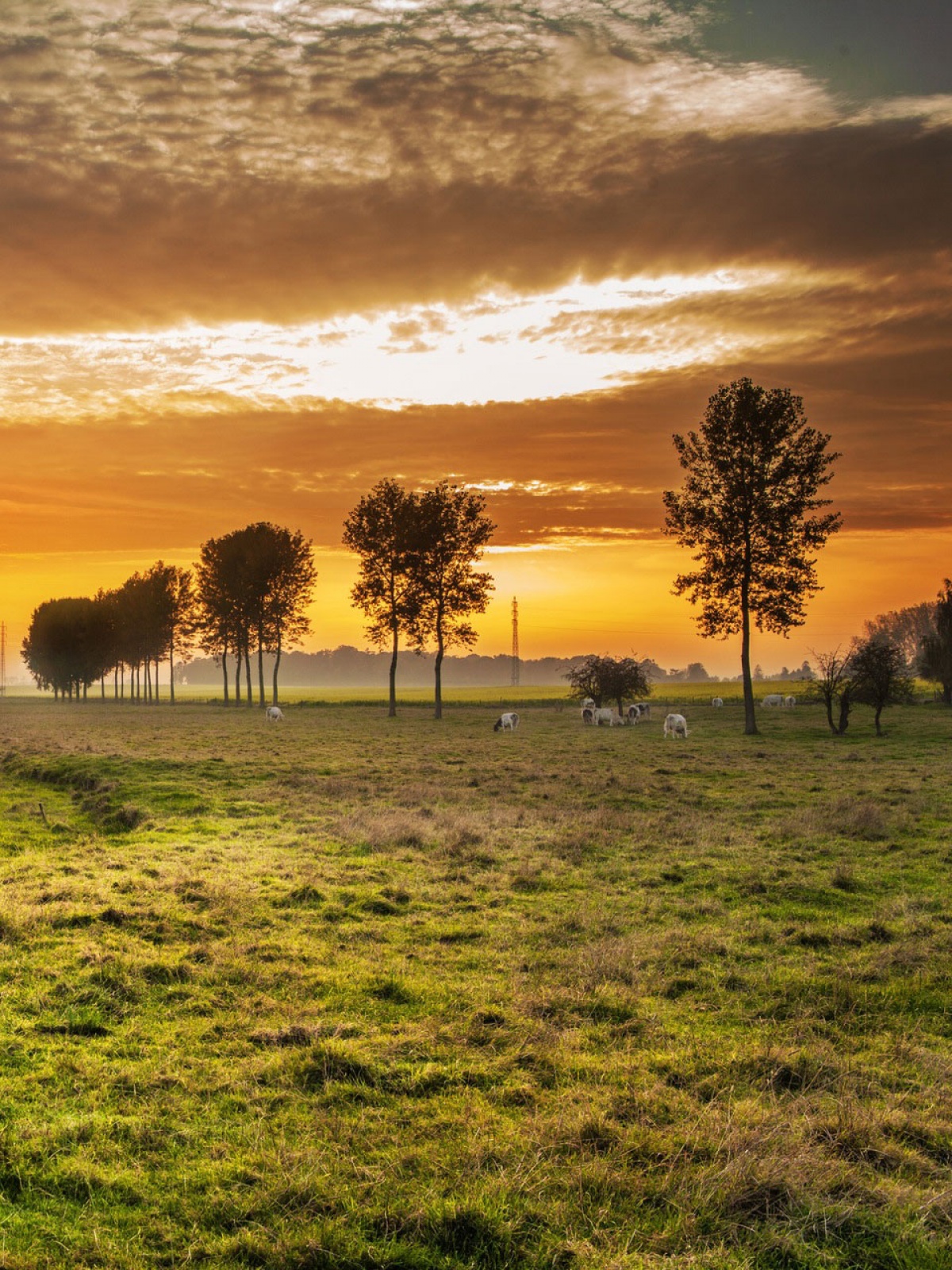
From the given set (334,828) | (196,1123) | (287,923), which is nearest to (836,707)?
(334,828)

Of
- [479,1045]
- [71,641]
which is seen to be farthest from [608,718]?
[71,641]

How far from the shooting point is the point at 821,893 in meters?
12.7

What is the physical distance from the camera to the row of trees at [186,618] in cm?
8231

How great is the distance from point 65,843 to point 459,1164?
14228mm

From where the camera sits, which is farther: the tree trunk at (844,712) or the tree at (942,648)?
the tree at (942,648)

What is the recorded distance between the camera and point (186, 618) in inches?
3853

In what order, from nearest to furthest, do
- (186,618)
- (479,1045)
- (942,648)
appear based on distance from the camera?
1. (479,1045)
2. (942,648)
3. (186,618)

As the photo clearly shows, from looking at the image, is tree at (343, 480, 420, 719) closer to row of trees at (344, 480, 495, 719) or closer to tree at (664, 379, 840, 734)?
row of trees at (344, 480, 495, 719)

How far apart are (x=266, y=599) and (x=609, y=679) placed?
37.3 meters

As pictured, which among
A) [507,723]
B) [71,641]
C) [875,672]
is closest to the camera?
[875,672]

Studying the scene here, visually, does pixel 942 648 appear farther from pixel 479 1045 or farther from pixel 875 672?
pixel 479 1045

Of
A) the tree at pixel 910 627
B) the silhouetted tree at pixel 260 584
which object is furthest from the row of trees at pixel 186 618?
the tree at pixel 910 627

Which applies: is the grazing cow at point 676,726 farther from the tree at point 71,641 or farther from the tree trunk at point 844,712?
the tree at point 71,641

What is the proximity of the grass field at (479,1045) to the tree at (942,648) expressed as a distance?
203 feet
